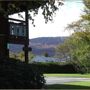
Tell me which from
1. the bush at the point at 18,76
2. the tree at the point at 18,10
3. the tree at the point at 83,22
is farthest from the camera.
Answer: the tree at the point at 83,22

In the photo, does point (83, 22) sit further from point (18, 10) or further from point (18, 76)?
point (18, 76)

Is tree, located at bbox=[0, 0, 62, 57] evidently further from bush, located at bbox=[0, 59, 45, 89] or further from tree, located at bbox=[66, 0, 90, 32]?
tree, located at bbox=[66, 0, 90, 32]

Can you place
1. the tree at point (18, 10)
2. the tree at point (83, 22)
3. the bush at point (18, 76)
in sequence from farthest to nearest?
the tree at point (83, 22) → the tree at point (18, 10) → the bush at point (18, 76)

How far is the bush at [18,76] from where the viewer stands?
14.4 meters

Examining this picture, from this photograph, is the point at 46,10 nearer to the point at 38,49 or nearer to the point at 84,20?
the point at 84,20

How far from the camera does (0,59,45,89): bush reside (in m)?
14.4

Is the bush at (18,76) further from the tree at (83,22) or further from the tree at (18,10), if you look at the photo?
the tree at (83,22)

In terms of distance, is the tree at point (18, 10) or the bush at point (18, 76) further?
the tree at point (18, 10)

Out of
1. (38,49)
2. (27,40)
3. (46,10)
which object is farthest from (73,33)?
(38,49)

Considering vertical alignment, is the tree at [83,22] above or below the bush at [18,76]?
above

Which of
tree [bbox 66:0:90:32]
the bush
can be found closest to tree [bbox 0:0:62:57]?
the bush

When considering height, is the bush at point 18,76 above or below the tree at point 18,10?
below

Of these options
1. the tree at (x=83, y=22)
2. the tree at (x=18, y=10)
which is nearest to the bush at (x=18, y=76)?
the tree at (x=18, y=10)

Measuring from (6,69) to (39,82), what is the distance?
178cm
